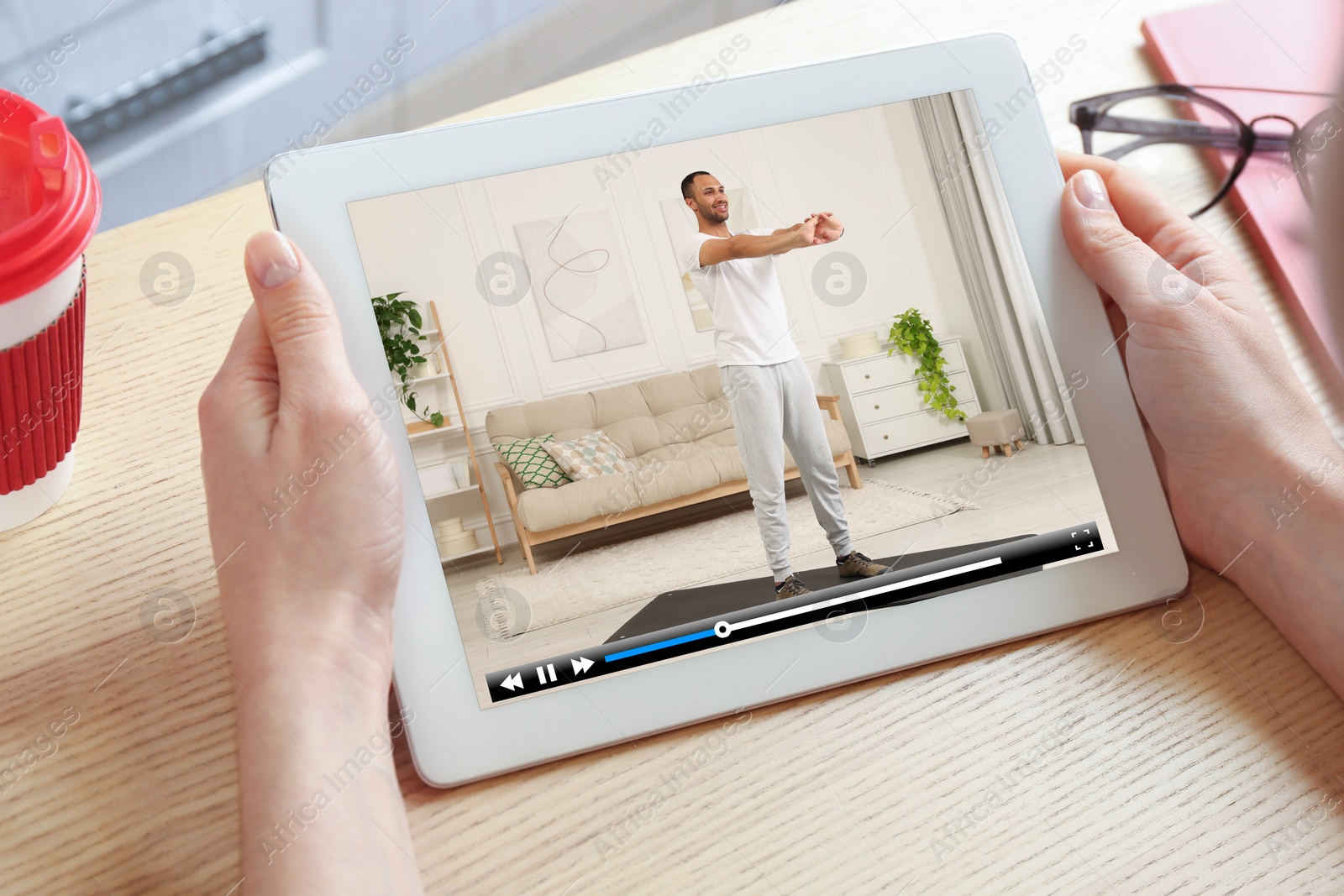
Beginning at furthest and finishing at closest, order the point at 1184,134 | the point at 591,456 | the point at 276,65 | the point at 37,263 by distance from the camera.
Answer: the point at 276,65
the point at 1184,134
the point at 591,456
the point at 37,263

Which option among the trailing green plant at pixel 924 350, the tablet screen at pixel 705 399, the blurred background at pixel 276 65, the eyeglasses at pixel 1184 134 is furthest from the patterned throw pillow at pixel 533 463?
the blurred background at pixel 276 65

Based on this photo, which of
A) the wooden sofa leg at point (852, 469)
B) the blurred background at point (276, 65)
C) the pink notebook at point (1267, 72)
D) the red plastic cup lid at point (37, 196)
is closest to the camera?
the red plastic cup lid at point (37, 196)

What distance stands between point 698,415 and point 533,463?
110 mm

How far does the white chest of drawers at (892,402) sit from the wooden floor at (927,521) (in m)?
0.01

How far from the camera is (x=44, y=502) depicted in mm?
569

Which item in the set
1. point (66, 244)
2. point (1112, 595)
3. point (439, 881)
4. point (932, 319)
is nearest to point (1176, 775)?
point (1112, 595)

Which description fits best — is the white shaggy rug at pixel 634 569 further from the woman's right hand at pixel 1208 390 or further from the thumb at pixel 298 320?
the woman's right hand at pixel 1208 390

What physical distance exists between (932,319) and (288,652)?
466 mm

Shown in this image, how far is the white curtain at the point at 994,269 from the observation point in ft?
1.85

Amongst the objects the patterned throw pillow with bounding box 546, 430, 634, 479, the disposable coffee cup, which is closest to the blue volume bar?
the patterned throw pillow with bounding box 546, 430, 634, 479

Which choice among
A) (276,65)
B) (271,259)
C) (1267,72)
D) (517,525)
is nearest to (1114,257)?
(1267,72)

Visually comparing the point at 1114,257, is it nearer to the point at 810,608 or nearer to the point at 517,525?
the point at 810,608

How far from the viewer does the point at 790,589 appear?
1.71 feet

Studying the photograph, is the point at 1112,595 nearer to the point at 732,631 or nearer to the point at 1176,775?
the point at 1176,775
